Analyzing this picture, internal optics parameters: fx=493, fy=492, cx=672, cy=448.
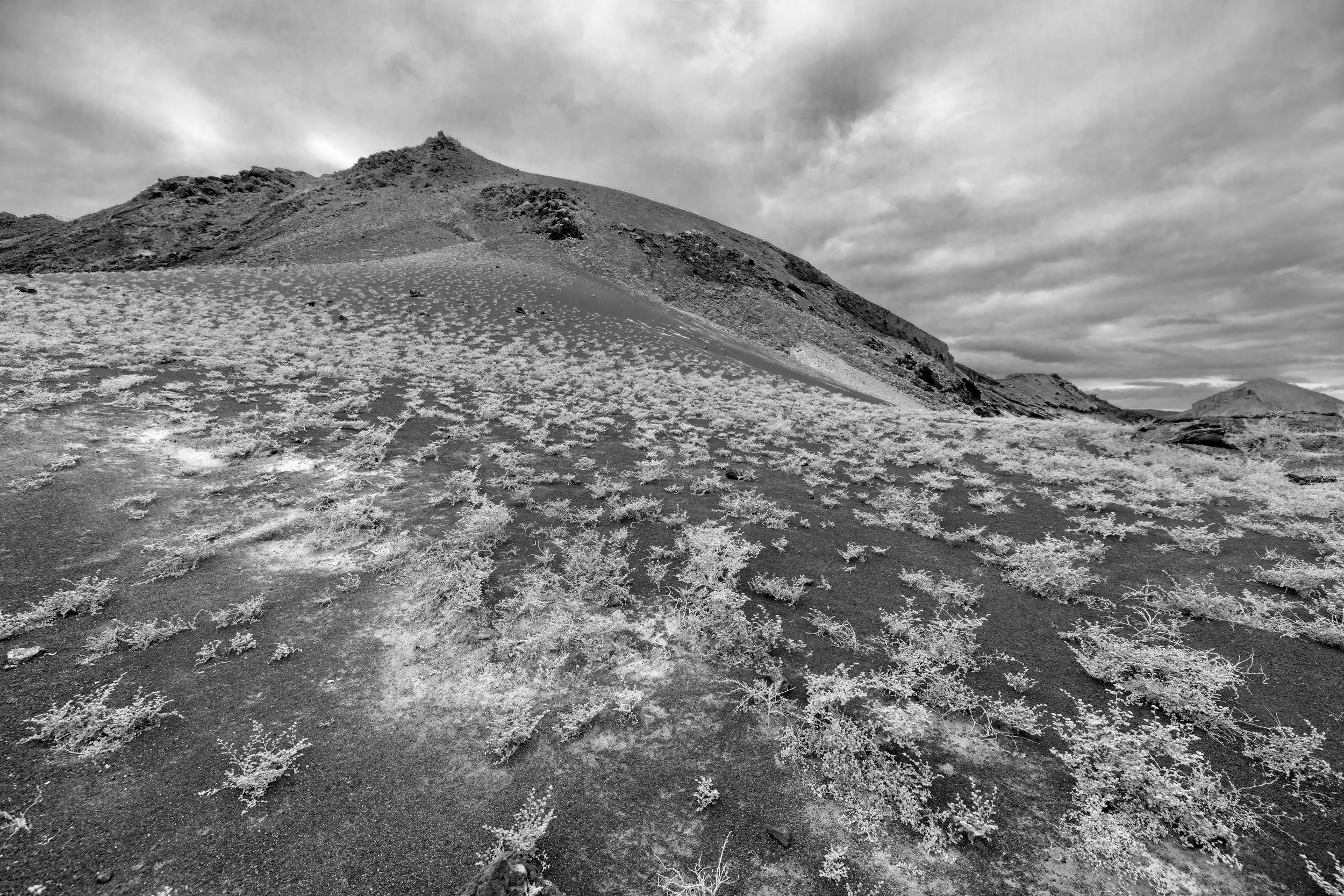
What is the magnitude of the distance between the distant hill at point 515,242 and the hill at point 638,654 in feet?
95.3

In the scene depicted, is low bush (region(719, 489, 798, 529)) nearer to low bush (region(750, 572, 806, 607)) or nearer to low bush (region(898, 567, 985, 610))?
low bush (region(750, 572, 806, 607))

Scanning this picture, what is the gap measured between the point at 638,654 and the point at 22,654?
25.2 feet

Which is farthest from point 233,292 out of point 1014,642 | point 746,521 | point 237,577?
point 1014,642

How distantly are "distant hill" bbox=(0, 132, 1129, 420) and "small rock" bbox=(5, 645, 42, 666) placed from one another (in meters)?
39.1

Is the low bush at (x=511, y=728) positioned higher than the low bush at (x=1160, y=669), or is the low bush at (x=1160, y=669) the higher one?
the low bush at (x=1160, y=669)

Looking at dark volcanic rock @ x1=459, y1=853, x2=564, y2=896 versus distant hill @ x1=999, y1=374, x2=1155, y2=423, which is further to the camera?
distant hill @ x1=999, y1=374, x2=1155, y2=423

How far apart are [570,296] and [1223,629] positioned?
4105 centimetres

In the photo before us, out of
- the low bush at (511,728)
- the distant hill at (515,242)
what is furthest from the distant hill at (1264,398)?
the low bush at (511,728)

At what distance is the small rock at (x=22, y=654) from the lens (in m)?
6.07

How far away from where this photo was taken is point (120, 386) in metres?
15.6

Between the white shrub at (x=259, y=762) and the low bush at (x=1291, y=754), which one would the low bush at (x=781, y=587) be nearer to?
the low bush at (x=1291, y=754)

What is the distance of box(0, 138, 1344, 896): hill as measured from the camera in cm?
448

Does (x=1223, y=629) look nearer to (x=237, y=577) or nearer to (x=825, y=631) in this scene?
(x=825, y=631)

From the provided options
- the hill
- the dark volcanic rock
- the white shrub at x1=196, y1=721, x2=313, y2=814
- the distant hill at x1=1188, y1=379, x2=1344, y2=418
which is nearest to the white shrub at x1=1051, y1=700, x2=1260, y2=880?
the hill
